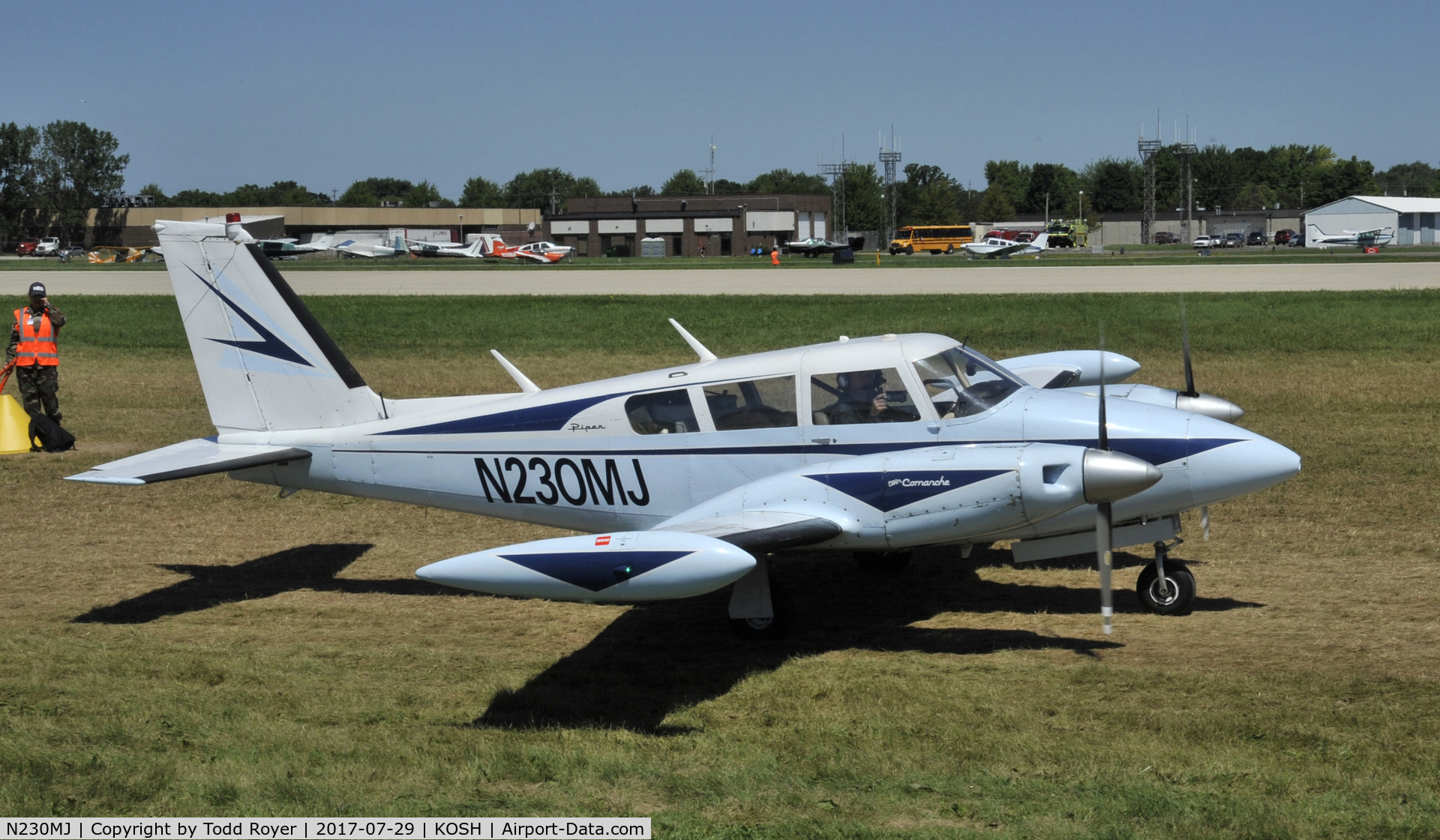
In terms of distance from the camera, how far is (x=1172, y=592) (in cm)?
1019

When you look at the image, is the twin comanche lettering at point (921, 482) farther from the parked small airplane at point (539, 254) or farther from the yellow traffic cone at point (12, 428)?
the parked small airplane at point (539, 254)

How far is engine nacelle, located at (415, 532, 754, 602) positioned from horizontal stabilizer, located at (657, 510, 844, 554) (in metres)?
0.75

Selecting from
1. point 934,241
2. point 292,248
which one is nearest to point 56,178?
point 292,248

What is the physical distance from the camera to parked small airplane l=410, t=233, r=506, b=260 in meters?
92.8

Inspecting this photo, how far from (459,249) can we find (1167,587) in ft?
304

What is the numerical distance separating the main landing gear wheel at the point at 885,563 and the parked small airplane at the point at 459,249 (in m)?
82.8

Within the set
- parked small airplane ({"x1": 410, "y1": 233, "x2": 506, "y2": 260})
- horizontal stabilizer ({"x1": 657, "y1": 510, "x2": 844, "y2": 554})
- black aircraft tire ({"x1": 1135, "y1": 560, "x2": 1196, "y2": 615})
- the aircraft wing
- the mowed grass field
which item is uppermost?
parked small airplane ({"x1": 410, "y1": 233, "x2": 506, "y2": 260})

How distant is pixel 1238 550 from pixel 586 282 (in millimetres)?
45754

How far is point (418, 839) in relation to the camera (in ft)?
20.8

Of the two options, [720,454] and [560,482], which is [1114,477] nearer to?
[720,454]

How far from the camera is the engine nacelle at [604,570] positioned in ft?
25.4

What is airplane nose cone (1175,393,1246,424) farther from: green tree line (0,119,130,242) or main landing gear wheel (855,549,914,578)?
green tree line (0,119,130,242)


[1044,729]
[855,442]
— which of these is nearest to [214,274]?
[855,442]

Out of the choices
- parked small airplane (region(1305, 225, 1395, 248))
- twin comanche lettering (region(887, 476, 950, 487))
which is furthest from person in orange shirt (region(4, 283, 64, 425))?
parked small airplane (region(1305, 225, 1395, 248))
